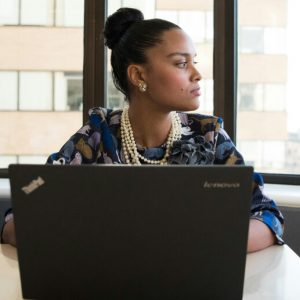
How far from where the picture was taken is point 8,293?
833 millimetres

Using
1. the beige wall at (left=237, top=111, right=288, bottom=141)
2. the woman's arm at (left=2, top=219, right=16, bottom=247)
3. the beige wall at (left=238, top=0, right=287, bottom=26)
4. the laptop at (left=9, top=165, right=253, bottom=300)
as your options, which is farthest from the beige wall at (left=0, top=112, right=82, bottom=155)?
the laptop at (left=9, top=165, right=253, bottom=300)

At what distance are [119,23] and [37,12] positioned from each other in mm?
1252

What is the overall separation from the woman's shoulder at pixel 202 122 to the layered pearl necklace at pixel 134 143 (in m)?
0.04

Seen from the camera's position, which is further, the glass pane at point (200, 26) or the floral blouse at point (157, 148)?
the glass pane at point (200, 26)

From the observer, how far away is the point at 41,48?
9.21ft

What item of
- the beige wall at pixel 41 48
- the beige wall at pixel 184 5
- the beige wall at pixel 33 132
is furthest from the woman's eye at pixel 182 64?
the beige wall at pixel 33 132

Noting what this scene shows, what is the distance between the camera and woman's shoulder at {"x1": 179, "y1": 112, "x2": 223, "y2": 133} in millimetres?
1589

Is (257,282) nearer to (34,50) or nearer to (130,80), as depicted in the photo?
(130,80)

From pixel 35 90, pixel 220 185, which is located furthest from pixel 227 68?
pixel 220 185

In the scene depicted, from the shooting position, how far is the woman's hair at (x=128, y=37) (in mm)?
1582

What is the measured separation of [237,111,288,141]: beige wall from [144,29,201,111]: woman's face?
1031 millimetres

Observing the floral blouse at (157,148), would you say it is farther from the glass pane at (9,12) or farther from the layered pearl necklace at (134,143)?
the glass pane at (9,12)

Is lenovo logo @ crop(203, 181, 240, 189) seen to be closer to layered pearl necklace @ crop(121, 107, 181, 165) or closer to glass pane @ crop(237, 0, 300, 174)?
layered pearl necklace @ crop(121, 107, 181, 165)

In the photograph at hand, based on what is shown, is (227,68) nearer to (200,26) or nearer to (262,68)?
(262,68)
